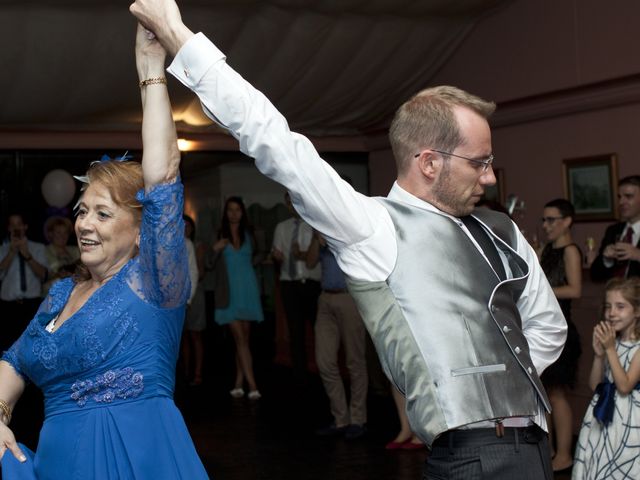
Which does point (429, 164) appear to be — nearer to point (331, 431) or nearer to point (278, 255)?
point (331, 431)

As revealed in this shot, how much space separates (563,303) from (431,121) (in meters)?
3.71

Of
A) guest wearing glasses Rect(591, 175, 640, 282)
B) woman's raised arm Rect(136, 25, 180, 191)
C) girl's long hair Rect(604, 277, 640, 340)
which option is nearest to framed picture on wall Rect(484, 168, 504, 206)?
guest wearing glasses Rect(591, 175, 640, 282)

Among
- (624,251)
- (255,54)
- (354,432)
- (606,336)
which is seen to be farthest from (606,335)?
(255,54)

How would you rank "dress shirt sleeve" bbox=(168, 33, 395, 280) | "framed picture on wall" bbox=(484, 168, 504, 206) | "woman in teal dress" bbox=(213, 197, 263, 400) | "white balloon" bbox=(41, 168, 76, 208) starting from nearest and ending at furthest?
"dress shirt sleeve" bbox=(168, 33, 395, 280) → "framed picture on wall" bbox=(484, 168, 504, 206) → "woman in teal dress" bbox=(213, 197, 263, 400) → "white balloon" bbox=(41, 168, 76, 208)

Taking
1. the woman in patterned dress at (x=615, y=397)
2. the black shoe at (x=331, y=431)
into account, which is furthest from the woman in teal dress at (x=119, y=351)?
the black shoe at (x=331, y=431)

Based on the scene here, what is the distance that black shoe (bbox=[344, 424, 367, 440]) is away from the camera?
650cm

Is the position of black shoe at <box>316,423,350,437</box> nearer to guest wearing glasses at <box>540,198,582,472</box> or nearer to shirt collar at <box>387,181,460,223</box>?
guest wearing glasses at <box>540,198,582,472</box>

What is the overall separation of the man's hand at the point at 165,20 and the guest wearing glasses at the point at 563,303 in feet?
12.6

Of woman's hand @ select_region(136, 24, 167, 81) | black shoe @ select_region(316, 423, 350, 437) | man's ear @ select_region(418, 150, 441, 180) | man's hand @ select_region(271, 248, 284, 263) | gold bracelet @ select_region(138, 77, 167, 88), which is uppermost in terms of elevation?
woman's hand @ select_region(136, 24, 167, 81)

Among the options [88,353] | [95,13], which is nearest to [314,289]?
[95,13]

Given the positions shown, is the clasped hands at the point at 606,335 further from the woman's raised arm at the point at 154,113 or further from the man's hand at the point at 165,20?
the man's hand at the point at 165,20

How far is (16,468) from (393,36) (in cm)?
605

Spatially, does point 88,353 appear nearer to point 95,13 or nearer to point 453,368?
point 453,368

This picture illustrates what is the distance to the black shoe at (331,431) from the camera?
21.8 ft
